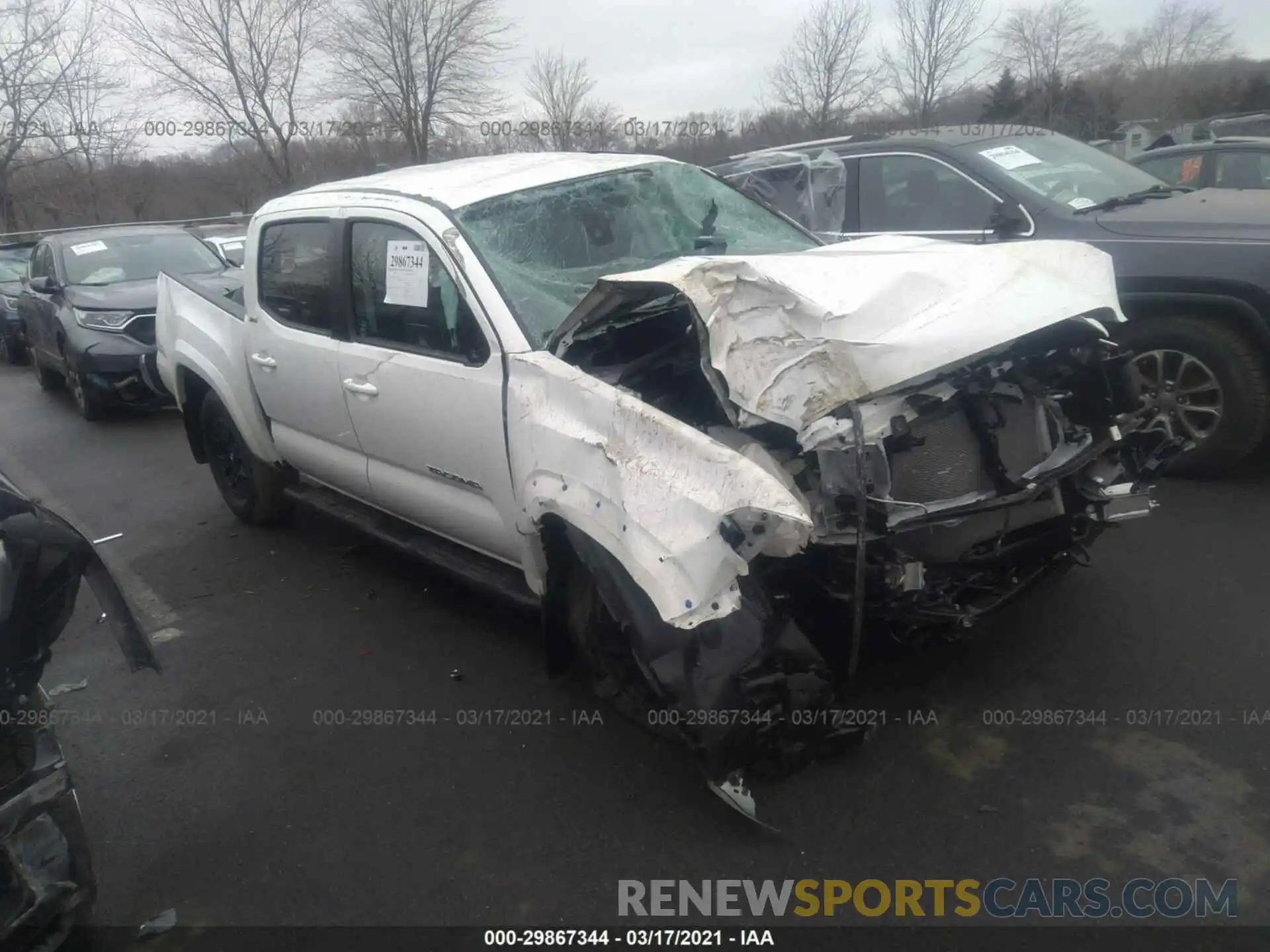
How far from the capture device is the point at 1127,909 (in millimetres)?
2441

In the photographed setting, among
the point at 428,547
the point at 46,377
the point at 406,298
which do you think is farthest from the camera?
the point at 46,377

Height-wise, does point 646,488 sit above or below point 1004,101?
below

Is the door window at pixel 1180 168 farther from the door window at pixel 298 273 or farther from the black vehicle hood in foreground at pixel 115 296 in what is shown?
the black vehicle hood in foreground at pixel 115 296

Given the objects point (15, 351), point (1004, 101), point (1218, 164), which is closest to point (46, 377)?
point (15, 351)

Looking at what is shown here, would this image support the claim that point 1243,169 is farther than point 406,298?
Yes

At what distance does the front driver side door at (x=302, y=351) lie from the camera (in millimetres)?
4191

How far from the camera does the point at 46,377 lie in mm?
10953

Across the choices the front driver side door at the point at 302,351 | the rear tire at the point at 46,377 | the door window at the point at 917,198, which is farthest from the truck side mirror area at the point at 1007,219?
the rear tire at the point at 46,377

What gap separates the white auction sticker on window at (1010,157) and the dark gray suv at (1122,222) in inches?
0.4

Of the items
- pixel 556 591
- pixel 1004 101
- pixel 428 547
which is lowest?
pixel 428 547

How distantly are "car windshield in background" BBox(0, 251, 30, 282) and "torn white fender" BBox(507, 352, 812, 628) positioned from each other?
558 inches

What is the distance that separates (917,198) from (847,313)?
3.31 metres

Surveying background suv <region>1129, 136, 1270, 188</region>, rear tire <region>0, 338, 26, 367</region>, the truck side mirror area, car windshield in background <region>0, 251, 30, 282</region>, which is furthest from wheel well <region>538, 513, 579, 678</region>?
car windshield in background <region>0, 251, 30, 282</region>

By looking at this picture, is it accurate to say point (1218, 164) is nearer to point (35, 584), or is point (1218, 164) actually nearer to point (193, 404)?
point (193, 404)
